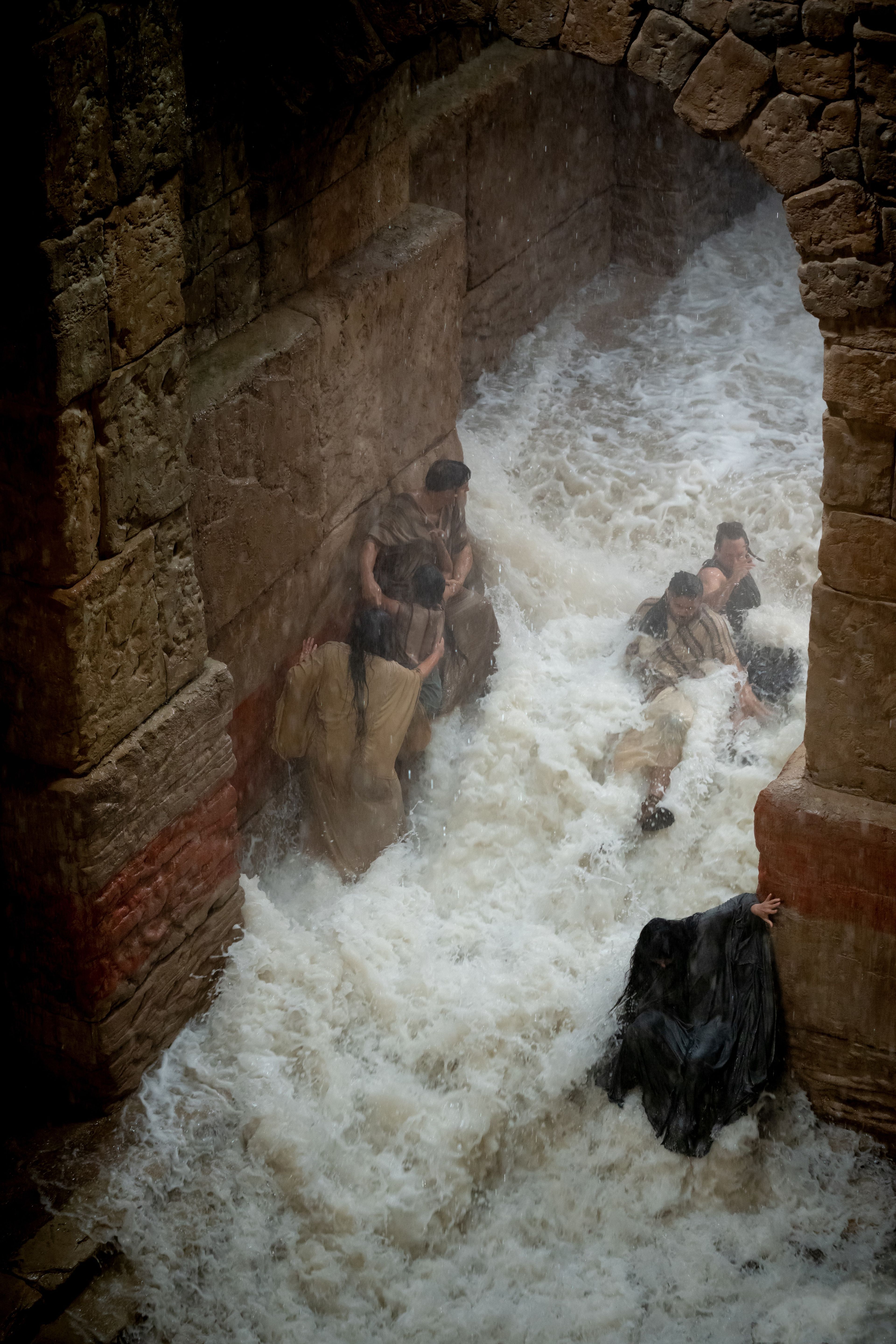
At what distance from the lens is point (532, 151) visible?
8211 mm

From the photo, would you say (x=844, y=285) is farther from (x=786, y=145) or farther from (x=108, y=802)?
(x=108, y=802)

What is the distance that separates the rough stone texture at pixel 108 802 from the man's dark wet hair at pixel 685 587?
2298 millimetres

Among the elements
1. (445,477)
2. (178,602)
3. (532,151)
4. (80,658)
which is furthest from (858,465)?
(532,151)

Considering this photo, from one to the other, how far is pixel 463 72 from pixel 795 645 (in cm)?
357

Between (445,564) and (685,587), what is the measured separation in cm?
110

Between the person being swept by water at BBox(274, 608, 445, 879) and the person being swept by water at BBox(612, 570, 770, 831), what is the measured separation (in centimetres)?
96

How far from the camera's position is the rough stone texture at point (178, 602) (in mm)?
4469

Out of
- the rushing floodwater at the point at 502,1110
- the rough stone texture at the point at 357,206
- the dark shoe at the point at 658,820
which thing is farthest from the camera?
the dark shoe at the point at 658,820

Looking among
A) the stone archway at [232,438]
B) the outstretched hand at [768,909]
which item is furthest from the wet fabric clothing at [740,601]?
the outstretched hand at [768,909]

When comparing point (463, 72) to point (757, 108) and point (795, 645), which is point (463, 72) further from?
point (757, 108)

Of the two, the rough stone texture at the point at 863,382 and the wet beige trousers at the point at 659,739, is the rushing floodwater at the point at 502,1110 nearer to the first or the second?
the wet beige trousers at the point at 659,739

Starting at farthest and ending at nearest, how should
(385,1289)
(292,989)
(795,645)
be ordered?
(795,645) < (292,989) < (385,1289)

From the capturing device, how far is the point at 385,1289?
4.44m

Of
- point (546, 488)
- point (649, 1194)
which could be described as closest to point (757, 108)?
point (649, 1194)
